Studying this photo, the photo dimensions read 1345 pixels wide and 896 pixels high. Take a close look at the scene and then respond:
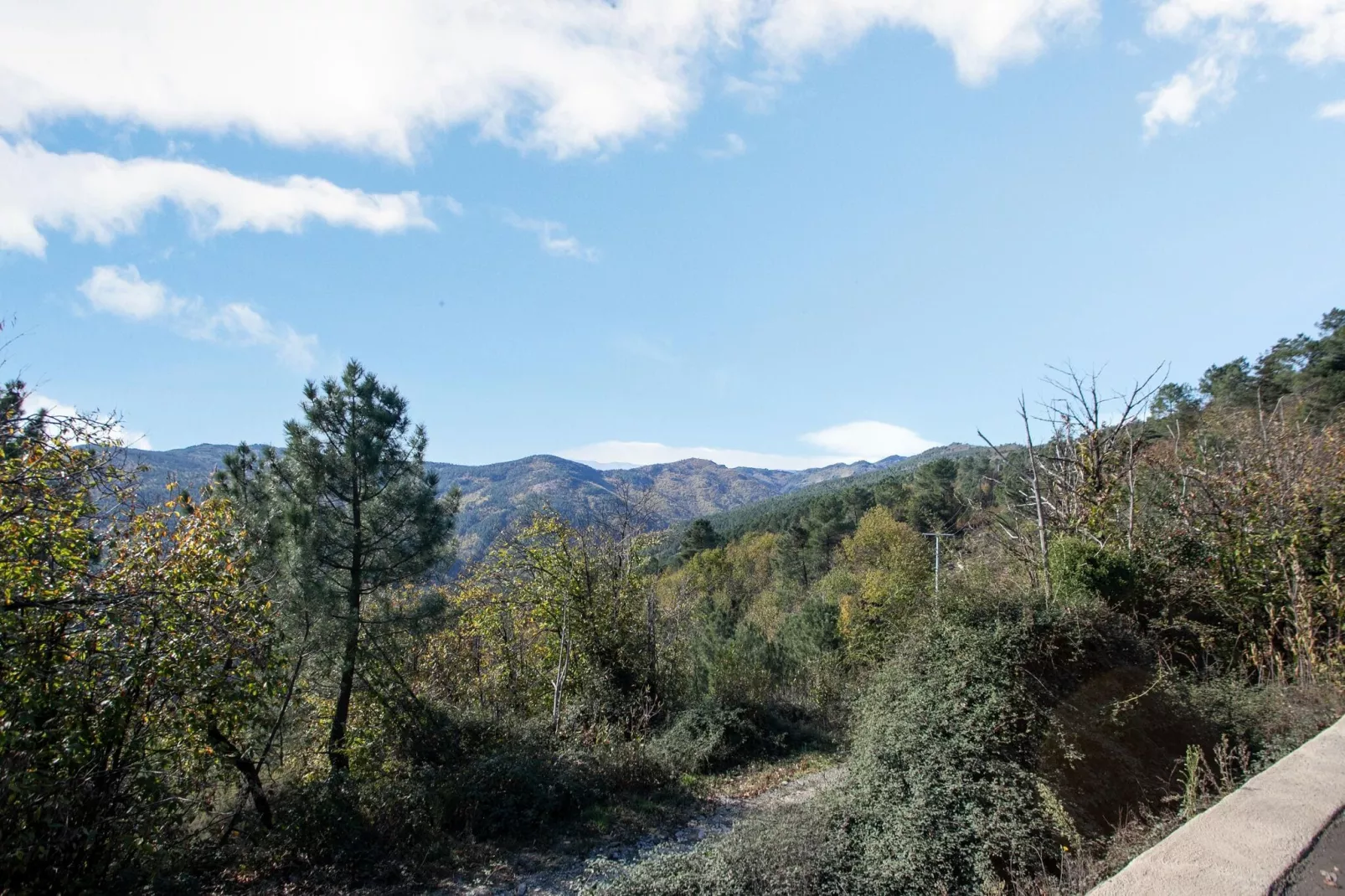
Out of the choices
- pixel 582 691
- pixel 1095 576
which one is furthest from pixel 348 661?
pixel 1095 576

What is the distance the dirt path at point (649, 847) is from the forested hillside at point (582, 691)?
0.39 metres

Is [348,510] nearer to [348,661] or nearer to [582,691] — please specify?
[348,661]

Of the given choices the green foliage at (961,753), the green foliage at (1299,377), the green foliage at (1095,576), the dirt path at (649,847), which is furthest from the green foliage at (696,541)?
the green foliage at (961,753)

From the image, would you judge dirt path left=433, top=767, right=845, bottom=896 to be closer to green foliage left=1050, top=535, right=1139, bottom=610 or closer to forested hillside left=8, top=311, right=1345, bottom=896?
forested hillside left=8, top=311, right=1345, bottom=896

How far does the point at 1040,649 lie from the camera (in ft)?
21.2

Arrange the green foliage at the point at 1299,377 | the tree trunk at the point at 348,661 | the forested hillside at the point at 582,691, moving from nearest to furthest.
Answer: the forested hillside at the point at 582,691, the tree trunk at the point at 348,661, the green foliage at the point at 1299,377

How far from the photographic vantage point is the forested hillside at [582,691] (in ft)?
16.6

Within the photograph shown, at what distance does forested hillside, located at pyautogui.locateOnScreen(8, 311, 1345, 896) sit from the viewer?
16.6ft

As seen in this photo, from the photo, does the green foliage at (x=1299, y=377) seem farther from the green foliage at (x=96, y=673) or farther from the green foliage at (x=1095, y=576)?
the green foliage at (x=96, y=673)

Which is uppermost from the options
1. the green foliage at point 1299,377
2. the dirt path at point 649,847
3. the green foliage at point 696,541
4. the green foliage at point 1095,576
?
the green foliage at point 1299,377

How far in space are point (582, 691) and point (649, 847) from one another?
21.8 feet

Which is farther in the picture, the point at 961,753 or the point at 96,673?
the point at 961,753

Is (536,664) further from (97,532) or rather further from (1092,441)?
(1092,441)

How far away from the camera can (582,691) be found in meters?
14.6
